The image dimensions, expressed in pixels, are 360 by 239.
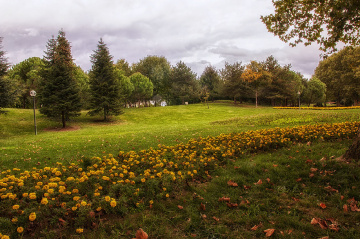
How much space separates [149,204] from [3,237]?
1.91 metres

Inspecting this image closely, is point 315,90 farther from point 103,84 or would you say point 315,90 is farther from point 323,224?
point 323,224

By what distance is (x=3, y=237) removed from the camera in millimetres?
2258

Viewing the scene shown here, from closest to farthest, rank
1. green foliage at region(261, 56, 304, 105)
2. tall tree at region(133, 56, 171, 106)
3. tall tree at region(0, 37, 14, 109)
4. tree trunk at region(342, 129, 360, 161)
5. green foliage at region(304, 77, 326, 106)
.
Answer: tree trunk at region(342, 129, 360, 161), tall tree at region(0, 37, 14, 109), green foliage at region(261, 56, 304, 105), green foliage at region(304, 77, 326, 106), tall tree at region(133, 56, 171, 106)

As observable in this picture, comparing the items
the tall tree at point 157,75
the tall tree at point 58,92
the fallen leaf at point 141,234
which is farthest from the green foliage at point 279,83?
the fallen leaf at point 141,234

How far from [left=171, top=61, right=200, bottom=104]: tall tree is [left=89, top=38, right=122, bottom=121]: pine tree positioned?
25081 millimetres

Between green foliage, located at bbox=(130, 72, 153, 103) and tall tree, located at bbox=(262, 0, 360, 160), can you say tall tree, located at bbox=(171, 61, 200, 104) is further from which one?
tall tree, located at bbox=(262, 0, 360, 160)

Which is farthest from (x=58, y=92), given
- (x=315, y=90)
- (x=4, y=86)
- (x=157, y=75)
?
(x=315, y=90)

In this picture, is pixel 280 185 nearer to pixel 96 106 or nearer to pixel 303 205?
pixel 303 205

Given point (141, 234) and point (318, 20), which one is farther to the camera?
point (318, 20)

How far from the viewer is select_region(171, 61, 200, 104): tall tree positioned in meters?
50.4

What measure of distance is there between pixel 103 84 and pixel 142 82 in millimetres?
20457

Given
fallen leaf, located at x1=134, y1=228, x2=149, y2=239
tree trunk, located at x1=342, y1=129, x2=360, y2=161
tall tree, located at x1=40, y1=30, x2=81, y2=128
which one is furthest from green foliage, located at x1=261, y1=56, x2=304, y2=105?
fallen leaf, located at x1=134, y1=228, x2=149, y2=239

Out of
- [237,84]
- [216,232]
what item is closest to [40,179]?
[216,232]

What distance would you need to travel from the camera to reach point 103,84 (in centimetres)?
2627
